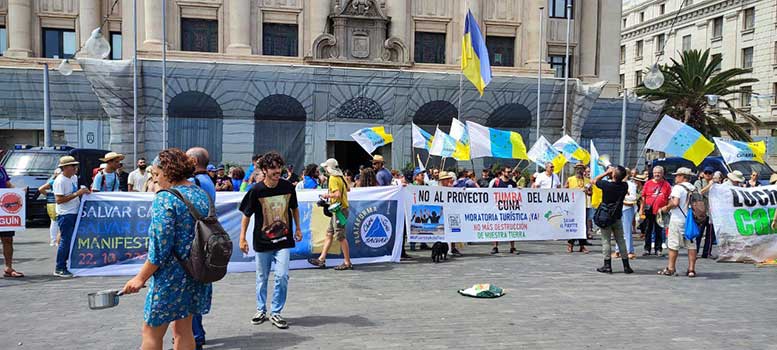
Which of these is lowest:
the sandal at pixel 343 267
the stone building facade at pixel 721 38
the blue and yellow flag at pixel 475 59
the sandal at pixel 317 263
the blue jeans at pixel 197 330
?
the sandal at pixel 343 267

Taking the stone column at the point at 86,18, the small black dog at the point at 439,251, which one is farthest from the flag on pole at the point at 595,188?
the stone column at the point at 86,18

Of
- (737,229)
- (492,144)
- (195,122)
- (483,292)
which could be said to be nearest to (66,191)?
(483,292)

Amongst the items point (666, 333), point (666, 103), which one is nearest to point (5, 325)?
point (666, 333)

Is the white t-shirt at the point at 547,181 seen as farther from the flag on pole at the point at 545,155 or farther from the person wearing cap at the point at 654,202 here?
the person wearing cap at the point at 654,202

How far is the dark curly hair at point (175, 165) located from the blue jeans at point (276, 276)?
2383mm

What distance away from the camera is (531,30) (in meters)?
A: 35.0

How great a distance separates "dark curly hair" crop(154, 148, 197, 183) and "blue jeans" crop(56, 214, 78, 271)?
5.77 meters

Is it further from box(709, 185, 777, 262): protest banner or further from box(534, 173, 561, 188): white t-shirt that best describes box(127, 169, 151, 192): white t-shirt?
box(709, 185, 777, 262): protest banner

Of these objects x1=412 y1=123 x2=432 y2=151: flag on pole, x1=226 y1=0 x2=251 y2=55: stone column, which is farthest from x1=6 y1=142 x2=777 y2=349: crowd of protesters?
x1=226 y1=0 x2=251 y2=55: stone column

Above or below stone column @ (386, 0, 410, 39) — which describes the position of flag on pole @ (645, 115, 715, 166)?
below

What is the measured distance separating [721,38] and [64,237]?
5944 cm

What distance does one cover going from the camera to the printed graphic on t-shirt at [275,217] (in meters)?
6.52

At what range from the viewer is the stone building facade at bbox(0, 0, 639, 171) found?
92.8ft

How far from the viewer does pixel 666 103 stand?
36.9m
